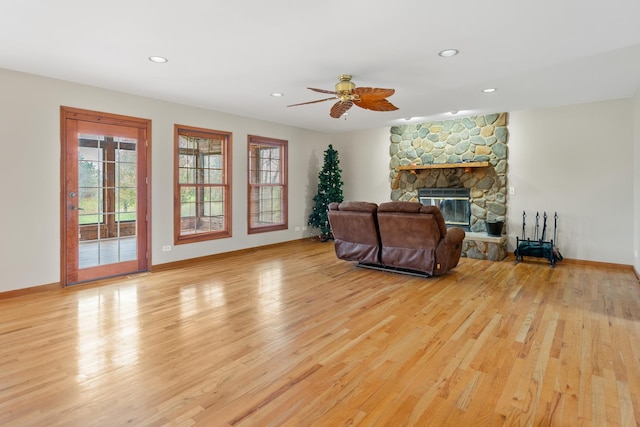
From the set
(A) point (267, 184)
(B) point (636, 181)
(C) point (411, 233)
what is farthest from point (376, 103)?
(B) point (636, 181)

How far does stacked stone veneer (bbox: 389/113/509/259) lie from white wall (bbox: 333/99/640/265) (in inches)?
8.3

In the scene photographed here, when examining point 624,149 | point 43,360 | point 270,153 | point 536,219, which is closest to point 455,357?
point 43,360

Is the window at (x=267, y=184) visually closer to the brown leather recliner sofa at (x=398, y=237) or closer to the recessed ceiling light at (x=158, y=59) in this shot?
the brown leather recliner sofa at (x=398, y=237)

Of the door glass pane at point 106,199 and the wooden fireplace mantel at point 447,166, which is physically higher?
the wooden fireplace mantel at point 447,166

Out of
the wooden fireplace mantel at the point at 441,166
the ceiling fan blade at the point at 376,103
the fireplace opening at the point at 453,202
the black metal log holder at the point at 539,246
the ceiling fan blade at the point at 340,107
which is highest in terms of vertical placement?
the ceiling fan blade at the point at 376,103

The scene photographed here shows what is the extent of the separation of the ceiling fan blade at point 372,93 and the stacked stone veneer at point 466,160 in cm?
355

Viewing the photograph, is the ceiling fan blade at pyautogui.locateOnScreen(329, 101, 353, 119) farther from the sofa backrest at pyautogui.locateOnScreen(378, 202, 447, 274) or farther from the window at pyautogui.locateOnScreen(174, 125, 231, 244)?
the window at pyautogui.locateOnScreen(174, 125, 231, 244)

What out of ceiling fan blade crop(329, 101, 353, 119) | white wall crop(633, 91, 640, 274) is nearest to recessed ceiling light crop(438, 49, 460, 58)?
ceiling fan blade crop(329, 101, 353, 119)

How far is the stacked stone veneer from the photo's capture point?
21.5 ft

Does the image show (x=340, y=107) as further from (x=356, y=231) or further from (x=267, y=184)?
(x=267, y=184)

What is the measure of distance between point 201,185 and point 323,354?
4374 millimetres

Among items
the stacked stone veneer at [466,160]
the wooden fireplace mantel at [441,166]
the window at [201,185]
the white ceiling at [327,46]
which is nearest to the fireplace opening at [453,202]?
the stacked stone veneer at [466,160]

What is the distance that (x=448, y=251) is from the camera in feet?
15.9

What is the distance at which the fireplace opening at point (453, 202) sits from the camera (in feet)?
23.0
